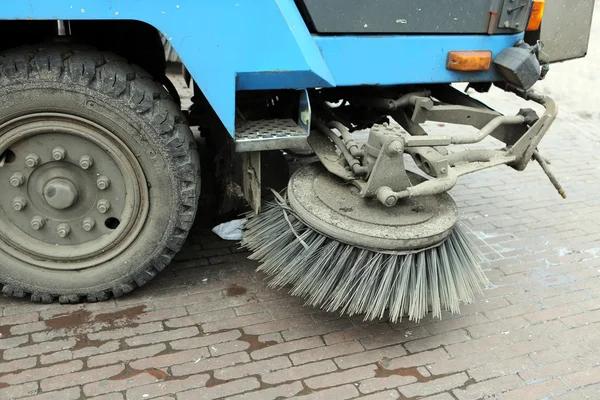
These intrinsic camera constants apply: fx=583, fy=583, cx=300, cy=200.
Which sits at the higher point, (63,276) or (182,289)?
(63,276)

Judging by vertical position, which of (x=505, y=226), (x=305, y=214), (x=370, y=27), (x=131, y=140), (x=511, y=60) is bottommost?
(x=505, y=226)

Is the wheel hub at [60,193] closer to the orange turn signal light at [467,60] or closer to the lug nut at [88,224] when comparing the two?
the lug nut at [88,224]

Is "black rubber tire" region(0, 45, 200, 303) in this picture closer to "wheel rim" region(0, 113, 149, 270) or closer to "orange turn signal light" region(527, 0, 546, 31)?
"wheel rim" region(0, 113, 149, 270)

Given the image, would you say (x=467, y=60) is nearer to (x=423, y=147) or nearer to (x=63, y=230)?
(x=423, y=147)

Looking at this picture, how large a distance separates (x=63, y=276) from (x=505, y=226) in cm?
278

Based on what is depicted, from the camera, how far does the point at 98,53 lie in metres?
2.54

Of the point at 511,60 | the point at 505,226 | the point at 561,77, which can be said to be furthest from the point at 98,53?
the point at 561,77

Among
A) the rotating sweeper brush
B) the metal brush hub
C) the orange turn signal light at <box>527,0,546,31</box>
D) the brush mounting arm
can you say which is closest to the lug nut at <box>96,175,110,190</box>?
the rotating sweeper brush

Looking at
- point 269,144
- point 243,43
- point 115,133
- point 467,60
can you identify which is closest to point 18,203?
point 115,133

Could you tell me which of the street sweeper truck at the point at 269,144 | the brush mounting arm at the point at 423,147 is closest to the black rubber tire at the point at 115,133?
the street sweeper truck at the point at 269,144

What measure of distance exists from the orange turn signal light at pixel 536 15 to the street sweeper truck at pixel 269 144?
12mm

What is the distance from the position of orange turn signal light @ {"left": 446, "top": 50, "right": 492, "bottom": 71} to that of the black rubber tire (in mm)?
1292

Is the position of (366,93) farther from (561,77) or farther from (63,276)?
(561,77)

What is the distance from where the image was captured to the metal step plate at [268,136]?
2.55 metres
